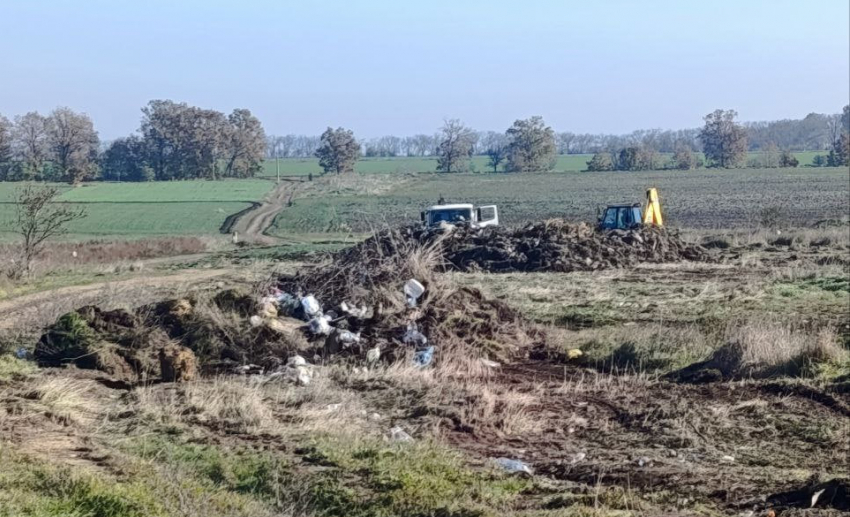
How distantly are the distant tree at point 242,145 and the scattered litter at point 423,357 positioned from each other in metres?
77.7

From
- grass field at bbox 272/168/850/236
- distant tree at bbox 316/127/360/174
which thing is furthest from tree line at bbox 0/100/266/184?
grass field at bbox 272/168/850/236

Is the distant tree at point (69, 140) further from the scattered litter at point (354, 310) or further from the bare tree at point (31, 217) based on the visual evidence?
the scattered litter at point (354, 310)

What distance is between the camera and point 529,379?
604 inches

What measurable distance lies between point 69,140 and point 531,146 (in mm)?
55656

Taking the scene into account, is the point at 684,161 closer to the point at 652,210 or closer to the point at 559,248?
the point at 652,210

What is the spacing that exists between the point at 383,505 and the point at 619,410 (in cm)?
549

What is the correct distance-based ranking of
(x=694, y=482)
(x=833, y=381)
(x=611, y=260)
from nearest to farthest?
(x=694, y=482) → (x=833, y=381) → (x=611, y=260)

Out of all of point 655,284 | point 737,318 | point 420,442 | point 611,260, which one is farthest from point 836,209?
point 420,442

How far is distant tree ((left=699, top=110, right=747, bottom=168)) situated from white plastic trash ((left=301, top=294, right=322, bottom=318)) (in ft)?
316

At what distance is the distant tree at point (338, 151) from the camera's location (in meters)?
98.4

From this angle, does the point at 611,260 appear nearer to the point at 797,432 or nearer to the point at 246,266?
the point at 246,266

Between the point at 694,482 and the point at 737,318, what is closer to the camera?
the point at 694,482

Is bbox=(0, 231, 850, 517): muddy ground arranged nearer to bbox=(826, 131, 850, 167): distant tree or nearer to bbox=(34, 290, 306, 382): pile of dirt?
bbox=(34, 290, 306, 382): pile of dirt

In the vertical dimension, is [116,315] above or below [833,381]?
above
